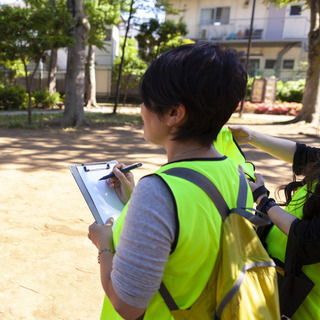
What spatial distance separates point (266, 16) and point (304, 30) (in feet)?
10.1

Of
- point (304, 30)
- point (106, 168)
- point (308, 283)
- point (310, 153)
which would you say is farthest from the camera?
point (304, 30)

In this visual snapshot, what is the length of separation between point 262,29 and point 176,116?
2720 centimetres

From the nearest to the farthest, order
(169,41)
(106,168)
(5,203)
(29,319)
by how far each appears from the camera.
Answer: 1. (106,168)
2. (29,319)
3. (5,203)
4. (169,41)

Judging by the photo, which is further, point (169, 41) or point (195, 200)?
point (169, 41)

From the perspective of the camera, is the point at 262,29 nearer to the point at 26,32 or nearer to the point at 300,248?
the point at 26,32

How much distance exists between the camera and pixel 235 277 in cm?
87

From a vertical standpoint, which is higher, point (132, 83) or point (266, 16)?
point (266, 16)

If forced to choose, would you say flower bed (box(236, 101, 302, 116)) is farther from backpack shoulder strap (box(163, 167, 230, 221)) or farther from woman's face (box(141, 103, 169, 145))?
backpack shoulder strap (box(163, 167, 230, 221))

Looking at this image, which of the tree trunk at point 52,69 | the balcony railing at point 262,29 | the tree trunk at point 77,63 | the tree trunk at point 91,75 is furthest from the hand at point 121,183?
the balcony railing at point 262,29

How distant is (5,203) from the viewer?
388 centimetres

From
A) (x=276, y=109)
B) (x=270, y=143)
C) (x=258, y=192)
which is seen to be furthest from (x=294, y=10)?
(x=258, y=192)

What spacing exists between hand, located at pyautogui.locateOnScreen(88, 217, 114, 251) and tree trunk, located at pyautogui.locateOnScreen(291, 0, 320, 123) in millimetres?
12568

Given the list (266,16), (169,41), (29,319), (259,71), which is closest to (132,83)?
(169,41)

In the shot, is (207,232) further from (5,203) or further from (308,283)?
(5,203)
